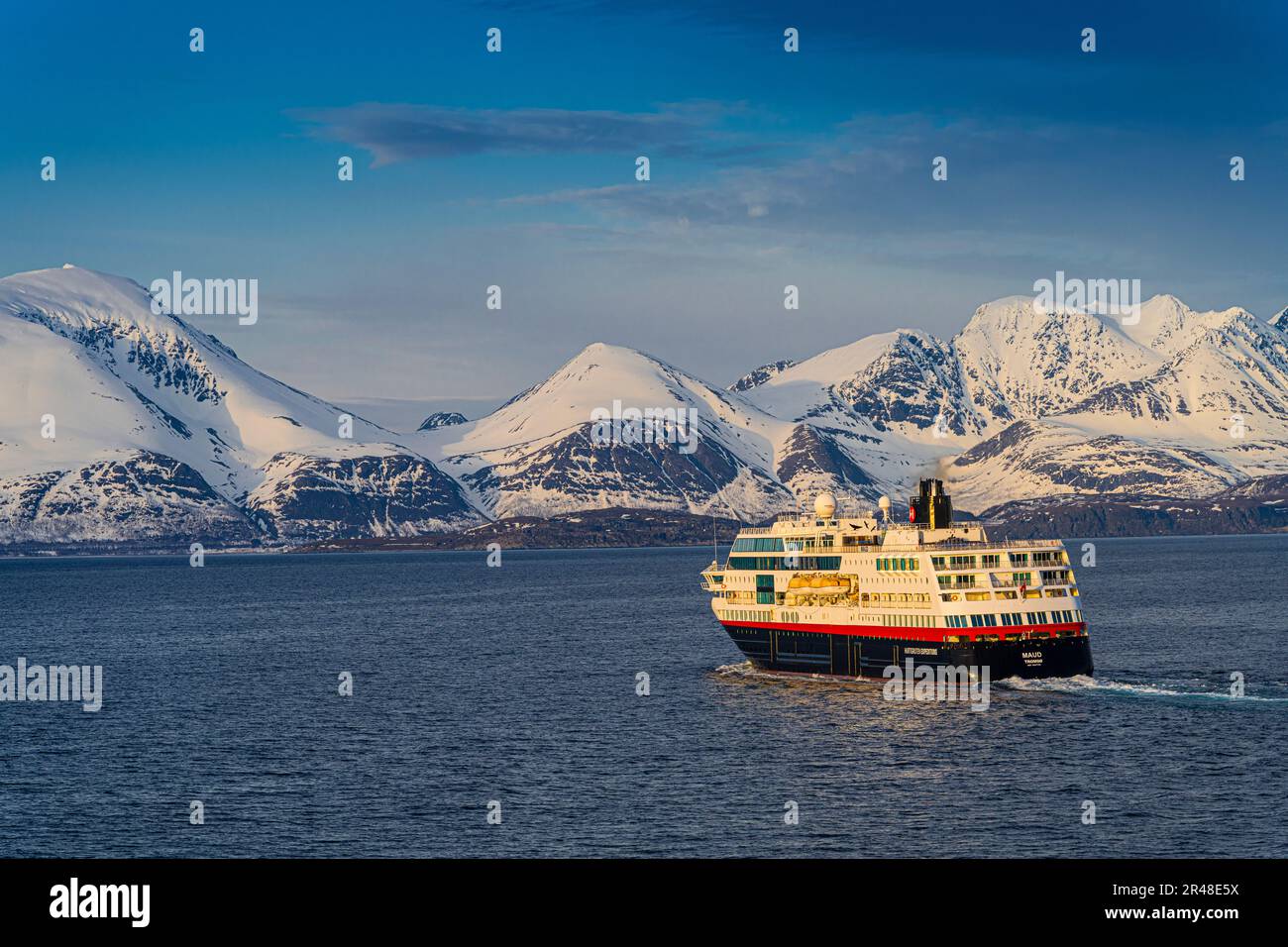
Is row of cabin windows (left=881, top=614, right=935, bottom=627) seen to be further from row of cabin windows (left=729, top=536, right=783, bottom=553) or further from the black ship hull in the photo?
row of cabin windows (left=729, top=536, right=783, bottom=553)

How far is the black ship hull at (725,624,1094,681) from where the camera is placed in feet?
355

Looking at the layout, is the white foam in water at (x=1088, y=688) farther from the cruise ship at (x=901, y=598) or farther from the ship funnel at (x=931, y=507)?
the ship funnel at (x=931, y=507)

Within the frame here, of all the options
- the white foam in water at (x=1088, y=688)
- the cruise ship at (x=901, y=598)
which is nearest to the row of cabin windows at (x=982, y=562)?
the cruise ship at (x=901, y=598)

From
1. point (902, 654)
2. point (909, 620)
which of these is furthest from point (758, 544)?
point (909, 620)

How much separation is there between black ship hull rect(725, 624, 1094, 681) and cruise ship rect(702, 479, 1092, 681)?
86 mm

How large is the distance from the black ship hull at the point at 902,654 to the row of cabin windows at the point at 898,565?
5.15m

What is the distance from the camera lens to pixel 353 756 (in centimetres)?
9219

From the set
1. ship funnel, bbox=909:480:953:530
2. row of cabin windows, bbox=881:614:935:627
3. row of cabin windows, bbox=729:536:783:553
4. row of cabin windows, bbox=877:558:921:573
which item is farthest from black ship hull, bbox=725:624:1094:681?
ship funnel, bbox=909:480:953:530

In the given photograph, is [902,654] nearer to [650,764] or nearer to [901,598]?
[901,598]

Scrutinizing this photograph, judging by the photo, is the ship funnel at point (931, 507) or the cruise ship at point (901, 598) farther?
the ship funnel at point (931, 507)

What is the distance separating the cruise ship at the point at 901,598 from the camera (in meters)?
108

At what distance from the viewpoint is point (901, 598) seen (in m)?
113
